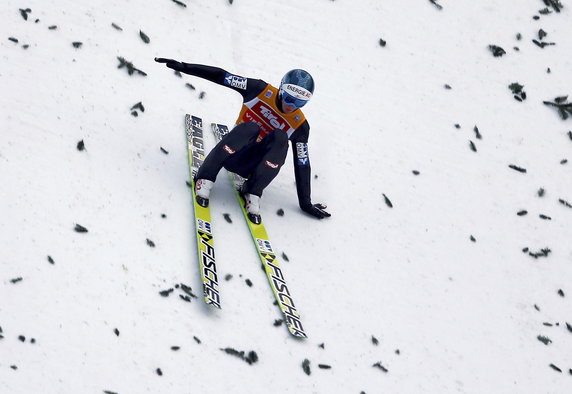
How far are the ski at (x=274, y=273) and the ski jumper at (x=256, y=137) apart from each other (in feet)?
1.24

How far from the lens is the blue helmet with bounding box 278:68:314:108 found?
844 centimetres

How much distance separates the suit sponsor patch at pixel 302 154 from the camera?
898cm

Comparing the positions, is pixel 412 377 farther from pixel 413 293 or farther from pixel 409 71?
pixel 409 71

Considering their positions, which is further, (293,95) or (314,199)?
(314,199)

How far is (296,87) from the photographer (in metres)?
8.43

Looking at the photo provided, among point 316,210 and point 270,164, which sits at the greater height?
point 270,164

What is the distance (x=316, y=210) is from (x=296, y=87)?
1.68 metres

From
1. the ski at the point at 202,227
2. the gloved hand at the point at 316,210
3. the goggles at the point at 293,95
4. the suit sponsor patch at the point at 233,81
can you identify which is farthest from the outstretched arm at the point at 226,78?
the gloved hand at the point at 316,210

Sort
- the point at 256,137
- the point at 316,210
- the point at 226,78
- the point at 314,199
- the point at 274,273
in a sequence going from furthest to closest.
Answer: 1. the point at 314,199
2. the point at 316,210
3. the point at 256,137
4. the point at 226,78
5. the point at 274,273

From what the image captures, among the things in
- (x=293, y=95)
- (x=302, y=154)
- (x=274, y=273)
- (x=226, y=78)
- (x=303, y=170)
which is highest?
(x=293, y=95)

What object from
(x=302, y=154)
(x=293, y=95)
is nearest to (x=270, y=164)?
(x=302, y=154)

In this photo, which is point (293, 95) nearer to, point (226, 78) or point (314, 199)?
point (226, 78)

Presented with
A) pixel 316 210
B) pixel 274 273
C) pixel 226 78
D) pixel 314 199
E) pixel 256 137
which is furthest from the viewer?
pixel 314 199

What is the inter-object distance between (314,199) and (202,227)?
6.59 ft
